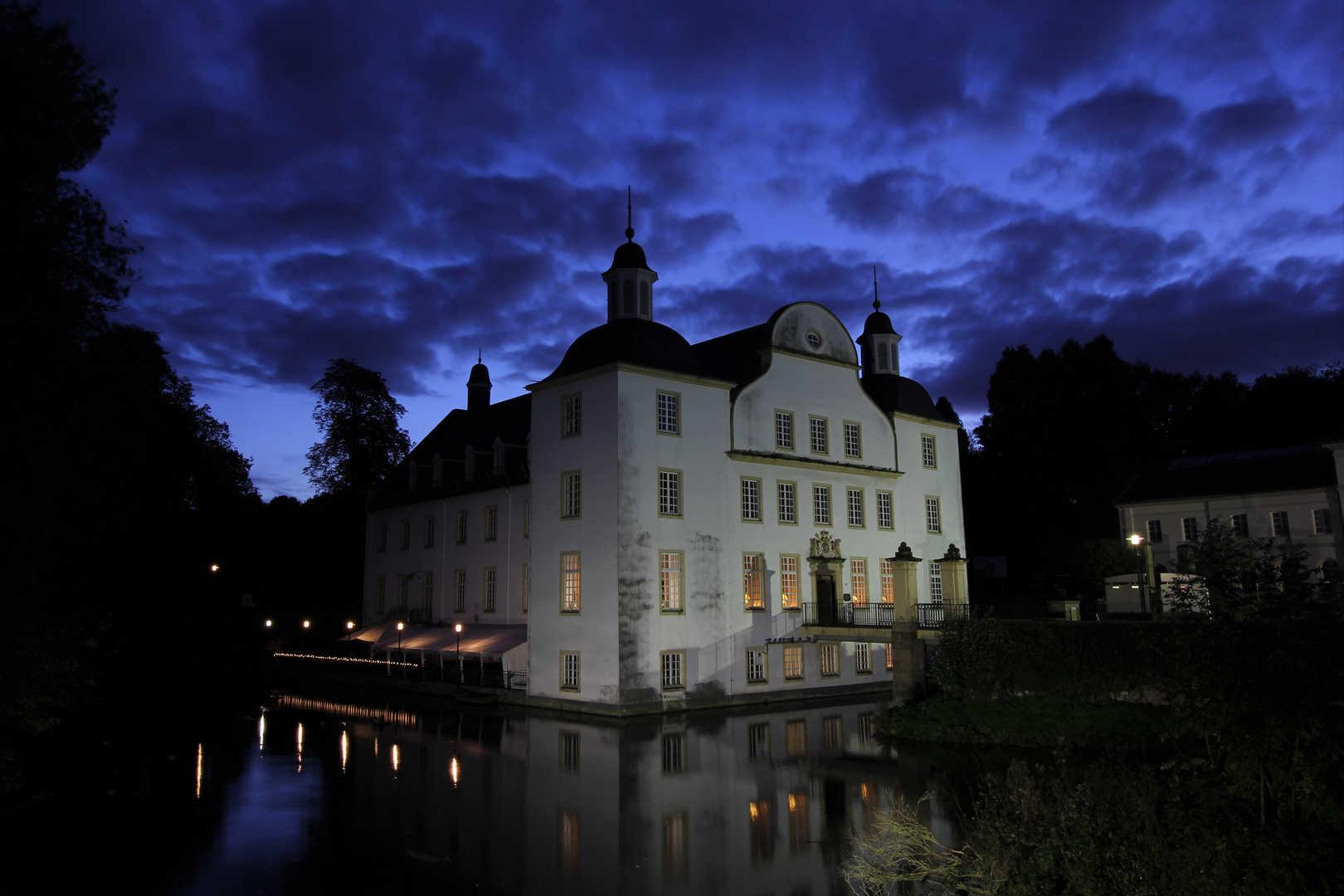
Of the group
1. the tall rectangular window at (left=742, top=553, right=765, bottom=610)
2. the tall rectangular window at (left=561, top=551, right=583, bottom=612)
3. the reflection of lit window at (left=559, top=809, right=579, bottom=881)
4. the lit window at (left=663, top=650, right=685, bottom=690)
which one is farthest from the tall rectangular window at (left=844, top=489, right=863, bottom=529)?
the reflection of lit window at (left=559, top=809, right=579, bottom=881)

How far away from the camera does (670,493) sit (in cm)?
2756

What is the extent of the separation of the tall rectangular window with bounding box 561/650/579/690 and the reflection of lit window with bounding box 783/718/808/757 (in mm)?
6308

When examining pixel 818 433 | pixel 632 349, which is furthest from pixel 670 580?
pixel 818 433

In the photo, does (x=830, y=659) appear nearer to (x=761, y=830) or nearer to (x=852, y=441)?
(x=852, y=441)

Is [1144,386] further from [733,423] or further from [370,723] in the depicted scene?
[370,723]

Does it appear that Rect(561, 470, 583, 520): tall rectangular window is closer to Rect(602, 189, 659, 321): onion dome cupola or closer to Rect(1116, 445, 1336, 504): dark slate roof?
Rect(602, 189, 659, 321): onion dome cupola

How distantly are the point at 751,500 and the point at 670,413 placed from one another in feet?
13.7

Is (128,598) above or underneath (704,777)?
above

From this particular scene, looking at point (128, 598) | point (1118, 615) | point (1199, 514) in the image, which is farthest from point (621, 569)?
point (1199, 514)

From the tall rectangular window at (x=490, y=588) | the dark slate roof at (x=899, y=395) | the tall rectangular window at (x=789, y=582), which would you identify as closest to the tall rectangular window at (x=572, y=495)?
the tall rectangular window at (x=789, y=582)

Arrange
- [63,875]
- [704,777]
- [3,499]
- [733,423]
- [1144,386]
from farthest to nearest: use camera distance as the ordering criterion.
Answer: [1144,386] < [733,423] < [704,777] < [3,499] < [63,875]

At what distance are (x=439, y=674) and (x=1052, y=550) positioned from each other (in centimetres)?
3613

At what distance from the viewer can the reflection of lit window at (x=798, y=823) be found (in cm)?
1148

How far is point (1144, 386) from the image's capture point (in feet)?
189
